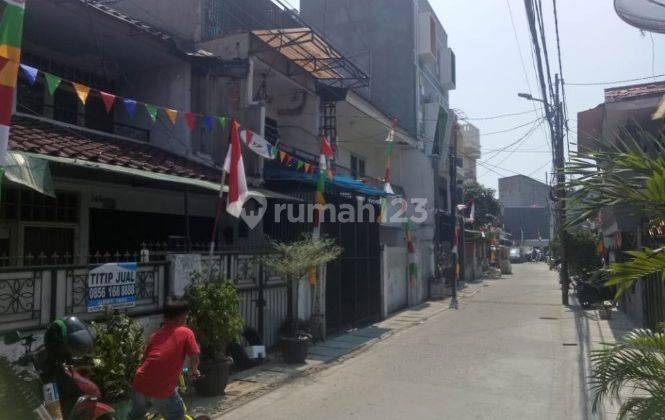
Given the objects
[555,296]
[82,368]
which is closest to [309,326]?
[82,368]

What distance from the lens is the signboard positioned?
249 inches

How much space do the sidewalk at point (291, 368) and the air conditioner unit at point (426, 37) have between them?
12.5 m

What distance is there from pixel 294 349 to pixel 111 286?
3721mm

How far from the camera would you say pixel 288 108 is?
14516mm

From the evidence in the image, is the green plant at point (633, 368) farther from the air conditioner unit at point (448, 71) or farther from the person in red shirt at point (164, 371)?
the air conditioner unit at point (448, 71)

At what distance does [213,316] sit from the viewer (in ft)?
24.0

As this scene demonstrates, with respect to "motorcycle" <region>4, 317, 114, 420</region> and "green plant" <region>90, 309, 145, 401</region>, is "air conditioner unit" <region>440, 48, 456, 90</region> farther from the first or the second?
"motorcycle" <region>4, 317, 114, 420</region>

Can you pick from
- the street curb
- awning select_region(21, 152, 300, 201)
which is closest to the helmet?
awning select_region(21, 152, 300, 201)

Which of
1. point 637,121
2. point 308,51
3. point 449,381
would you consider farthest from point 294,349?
point 637,121

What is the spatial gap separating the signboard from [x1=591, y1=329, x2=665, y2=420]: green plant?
507 centimetres

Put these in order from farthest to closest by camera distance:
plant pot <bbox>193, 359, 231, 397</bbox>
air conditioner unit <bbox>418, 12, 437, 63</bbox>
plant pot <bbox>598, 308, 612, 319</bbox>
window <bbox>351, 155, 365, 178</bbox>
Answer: air conditioner unit <bbox>418, 12, 437, 63</bbox>, window <bbox>351, 155, 365, 178</bbox>, plant pot <bbox>598, 308, 612, 319</bbox>, plant pot <bbox>193, 359, 231, 397</bbox>

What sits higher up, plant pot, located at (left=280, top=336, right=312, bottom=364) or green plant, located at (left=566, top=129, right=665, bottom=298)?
green plant, located at (left=566, top=129, right=665, bottom=298)

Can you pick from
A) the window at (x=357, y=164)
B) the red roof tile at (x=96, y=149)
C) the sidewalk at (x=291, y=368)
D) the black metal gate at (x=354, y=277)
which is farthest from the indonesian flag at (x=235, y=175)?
the window at (x=357, y=164)

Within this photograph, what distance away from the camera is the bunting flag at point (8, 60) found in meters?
4.29
